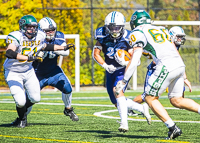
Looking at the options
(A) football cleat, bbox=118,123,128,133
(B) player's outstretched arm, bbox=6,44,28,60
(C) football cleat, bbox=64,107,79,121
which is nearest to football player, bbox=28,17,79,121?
(C) football cleat, bbox=64,107,79,121

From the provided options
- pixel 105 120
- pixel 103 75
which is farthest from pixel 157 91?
pixel 103 75

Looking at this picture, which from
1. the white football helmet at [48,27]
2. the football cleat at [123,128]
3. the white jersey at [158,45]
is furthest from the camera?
the white football helmet at [48,27]

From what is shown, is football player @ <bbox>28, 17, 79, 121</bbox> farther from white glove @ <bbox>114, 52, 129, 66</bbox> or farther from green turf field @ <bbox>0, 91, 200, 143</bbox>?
white glove @ <bbox>114, 52, 129, 66</bbox>

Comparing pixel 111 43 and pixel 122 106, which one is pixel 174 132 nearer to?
pixel 122 106

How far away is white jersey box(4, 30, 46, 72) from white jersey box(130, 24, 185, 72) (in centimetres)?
195

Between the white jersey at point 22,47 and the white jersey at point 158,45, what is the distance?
1954mm

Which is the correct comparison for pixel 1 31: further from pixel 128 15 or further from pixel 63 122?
pixel 63 122

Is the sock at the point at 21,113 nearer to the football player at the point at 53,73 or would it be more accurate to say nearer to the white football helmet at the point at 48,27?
the football player at the point at 53,73

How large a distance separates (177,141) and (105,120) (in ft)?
7.94

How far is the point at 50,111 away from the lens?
885 centimetres

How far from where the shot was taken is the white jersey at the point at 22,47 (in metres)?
6.36

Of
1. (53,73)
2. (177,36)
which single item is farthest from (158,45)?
(177,36)

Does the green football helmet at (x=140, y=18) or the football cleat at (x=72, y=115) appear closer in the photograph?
the green football helmet at (x=140, y=18)

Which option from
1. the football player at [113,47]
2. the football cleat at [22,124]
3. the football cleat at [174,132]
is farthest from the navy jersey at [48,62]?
the football cleat at [174,132]
